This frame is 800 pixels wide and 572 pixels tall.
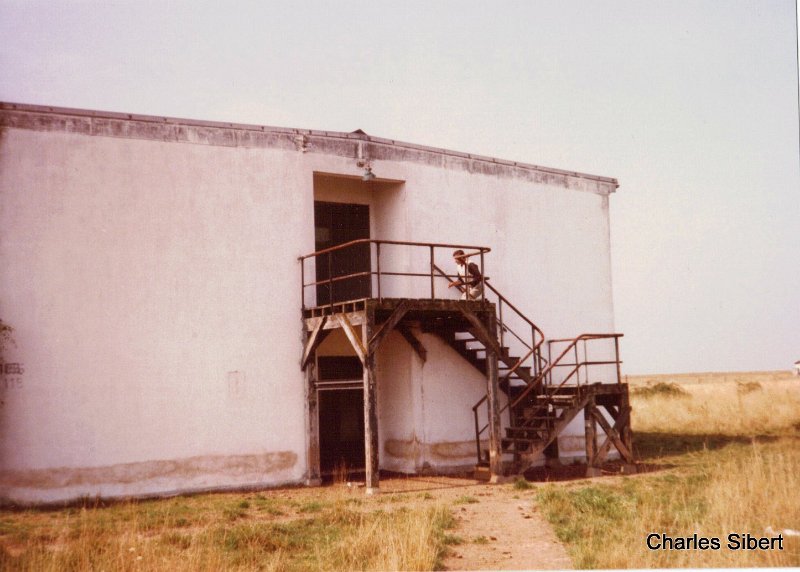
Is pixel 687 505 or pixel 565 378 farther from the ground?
pixel 565 378

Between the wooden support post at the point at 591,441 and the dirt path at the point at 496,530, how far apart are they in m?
2.34

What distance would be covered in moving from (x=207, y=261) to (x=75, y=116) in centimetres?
363

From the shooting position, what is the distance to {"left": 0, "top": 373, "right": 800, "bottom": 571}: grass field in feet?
30.7

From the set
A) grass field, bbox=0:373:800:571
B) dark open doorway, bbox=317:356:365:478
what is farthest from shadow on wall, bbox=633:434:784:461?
dark open doorway, bbox=317:356:365:478

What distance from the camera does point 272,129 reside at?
1664cm

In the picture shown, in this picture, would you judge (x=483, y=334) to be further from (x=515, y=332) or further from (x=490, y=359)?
(x=515, y=332)

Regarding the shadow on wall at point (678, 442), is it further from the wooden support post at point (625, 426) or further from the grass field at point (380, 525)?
the grass field at point (380, 525)

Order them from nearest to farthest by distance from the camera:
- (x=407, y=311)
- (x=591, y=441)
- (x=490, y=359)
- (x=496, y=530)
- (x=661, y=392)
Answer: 1. (x=496, y=530)
2. (x=407, y=311)
3. (x=490, y=359)
4. (x=591, y=441)
5. (x=661, y=392)

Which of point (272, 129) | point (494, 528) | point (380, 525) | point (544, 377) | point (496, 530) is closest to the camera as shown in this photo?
point (380, 525)

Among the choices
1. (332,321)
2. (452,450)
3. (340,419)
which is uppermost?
(332,321)

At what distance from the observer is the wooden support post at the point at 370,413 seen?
1467 cm

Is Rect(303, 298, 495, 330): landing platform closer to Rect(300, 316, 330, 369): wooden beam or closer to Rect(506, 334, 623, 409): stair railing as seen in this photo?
Rect(300, 316, 330, 369): wooden beam

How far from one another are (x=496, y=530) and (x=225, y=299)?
7.40 meters

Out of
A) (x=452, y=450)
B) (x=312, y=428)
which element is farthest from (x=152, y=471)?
(x=452, y=450)
